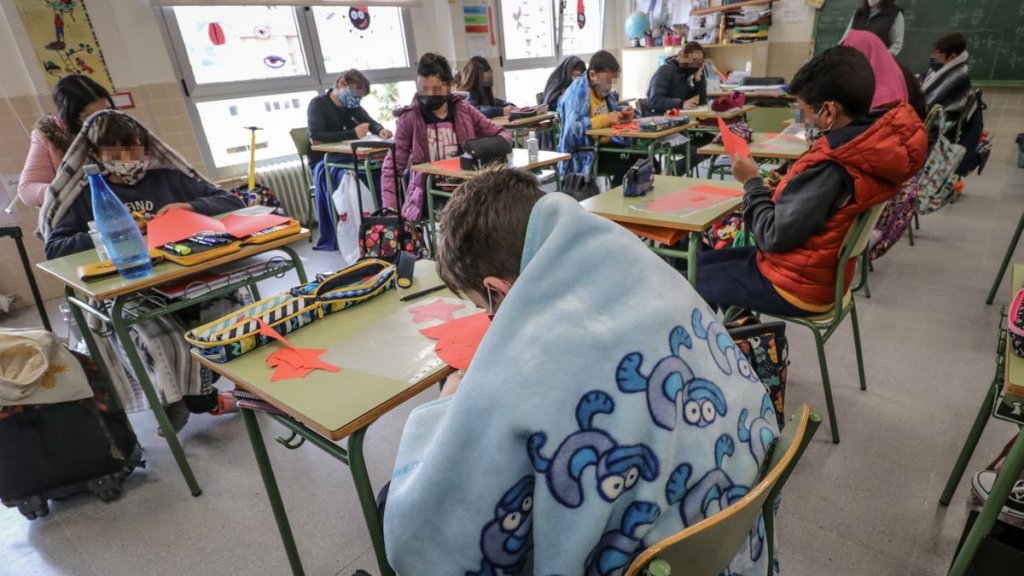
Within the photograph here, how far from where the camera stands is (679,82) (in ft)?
16.0

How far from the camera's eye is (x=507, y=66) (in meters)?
6.29

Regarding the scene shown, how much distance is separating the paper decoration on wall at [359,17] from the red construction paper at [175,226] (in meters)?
3.64

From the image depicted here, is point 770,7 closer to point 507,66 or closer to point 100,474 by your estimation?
point 507,66

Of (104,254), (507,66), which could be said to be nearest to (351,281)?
(104,254)

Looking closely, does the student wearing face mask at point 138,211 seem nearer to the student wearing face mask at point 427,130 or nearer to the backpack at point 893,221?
the student wearing face mask at point 427,130

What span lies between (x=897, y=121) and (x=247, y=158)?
453 cm

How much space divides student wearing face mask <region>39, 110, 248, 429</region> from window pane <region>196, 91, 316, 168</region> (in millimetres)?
2219

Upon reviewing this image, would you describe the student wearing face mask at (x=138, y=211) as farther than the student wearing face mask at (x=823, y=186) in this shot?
Yes

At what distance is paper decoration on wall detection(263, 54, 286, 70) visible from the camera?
4.39m

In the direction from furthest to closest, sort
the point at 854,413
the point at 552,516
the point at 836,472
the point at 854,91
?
the point at 854,413
the point at 836,472
the point at 854,91
the point at 552,516

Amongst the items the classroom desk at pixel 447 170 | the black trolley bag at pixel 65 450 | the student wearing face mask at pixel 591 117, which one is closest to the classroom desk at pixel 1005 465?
the classroom desk at pixel 447 170

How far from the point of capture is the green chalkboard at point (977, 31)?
4.93 m

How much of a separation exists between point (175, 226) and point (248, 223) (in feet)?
0.75

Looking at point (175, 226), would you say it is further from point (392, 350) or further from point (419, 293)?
point (392, 350)
